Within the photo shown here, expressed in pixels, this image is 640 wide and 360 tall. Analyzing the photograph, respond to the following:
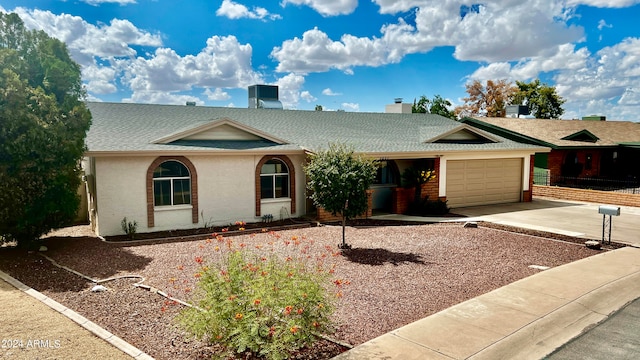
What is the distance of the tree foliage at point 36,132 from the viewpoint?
1081 centimetres

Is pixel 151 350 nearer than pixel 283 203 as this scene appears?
Yes

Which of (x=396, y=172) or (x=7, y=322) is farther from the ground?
(x=396, y=172)

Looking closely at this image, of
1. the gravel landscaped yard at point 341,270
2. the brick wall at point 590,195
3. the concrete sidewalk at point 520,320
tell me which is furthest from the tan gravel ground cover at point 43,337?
the brick wall at point 590,195

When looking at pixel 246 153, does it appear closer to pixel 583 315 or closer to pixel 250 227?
pixel 250 227

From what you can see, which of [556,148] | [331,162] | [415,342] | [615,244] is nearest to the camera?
[415,342]

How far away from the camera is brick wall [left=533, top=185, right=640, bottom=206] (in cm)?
2130

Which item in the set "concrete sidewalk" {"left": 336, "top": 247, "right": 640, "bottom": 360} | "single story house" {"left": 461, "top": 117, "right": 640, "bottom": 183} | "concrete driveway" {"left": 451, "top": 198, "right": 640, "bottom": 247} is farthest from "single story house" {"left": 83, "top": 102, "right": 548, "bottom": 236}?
"concrete sidewalk" {"left": 336, "top": 247, "right": 640, "bottom": 360}

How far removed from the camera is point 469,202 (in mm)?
20938

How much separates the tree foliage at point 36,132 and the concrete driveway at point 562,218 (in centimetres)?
1357

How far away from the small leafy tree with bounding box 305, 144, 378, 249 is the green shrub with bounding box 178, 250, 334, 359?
5999mm

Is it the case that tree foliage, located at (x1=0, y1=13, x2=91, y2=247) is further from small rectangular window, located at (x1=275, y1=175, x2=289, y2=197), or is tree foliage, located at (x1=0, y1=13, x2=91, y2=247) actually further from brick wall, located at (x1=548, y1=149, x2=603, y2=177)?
brick wall, located at (x1=548, y1=149, x2=603, y2=177)

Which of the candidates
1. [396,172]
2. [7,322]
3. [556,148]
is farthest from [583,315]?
[556,148]

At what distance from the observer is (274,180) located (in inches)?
679

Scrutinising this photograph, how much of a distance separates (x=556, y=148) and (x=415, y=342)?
23394 millimetres
